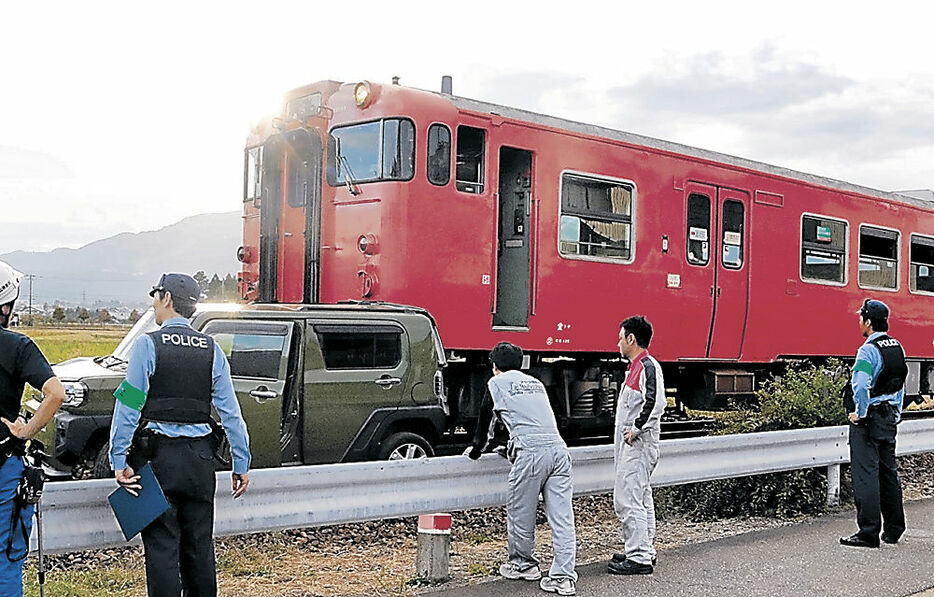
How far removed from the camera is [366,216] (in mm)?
9836

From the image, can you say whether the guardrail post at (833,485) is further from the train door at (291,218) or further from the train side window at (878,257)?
the train side window at (878,257)

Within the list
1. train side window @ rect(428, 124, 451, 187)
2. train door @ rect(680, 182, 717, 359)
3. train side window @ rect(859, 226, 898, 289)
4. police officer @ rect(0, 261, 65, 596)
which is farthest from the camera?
train side window @ rect(859, 226, 898, 289)

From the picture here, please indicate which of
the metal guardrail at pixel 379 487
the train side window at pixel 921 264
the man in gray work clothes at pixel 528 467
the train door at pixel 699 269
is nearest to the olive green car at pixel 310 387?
the metal guardrail at pixel 379 487

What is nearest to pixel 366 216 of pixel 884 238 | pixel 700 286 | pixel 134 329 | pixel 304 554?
pixel 134 329

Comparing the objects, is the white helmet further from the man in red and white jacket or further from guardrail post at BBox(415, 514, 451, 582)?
the man in red and white jacket

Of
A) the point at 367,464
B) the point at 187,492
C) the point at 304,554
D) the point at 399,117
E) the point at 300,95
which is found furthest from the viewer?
the point at 300,95

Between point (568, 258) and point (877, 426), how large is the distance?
4.00 meters

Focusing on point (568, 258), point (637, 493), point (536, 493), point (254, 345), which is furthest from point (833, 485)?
point (254, 345)

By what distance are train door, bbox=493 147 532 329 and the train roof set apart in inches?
16.0

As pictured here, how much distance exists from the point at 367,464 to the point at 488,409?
854 mm

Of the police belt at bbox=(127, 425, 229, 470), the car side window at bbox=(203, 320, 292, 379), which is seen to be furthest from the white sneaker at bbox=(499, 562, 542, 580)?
the police belt at bbox=(127, 425, 229, 470)

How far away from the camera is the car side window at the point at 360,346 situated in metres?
7.84

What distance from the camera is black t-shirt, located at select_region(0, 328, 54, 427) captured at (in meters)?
4.36

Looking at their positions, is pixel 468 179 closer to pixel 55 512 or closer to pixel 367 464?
pixel 367 464
